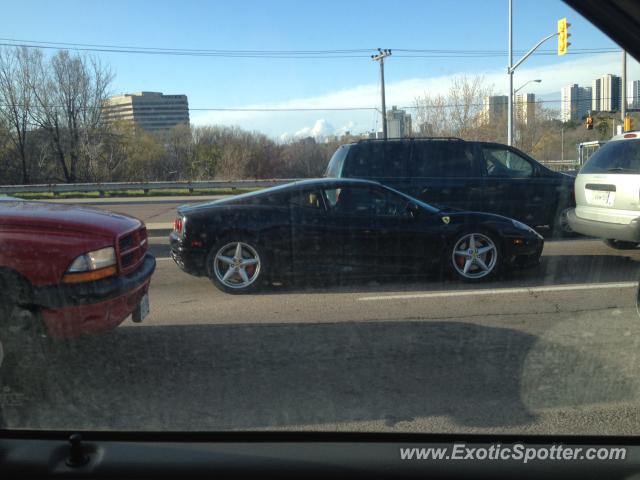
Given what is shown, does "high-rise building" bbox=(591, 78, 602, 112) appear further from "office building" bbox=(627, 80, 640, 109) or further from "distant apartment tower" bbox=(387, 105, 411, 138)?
"distant apartment tower" bbox=(387, 105, 411, 138)

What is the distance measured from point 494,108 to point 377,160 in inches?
336

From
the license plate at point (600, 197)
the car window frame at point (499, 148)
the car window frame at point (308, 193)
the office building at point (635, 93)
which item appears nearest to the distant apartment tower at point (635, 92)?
the office building at point (635, 93)

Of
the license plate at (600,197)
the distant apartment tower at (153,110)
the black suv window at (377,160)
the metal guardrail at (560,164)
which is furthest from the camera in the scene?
the metal guardrail at (560,164)

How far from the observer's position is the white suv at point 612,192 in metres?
7.79

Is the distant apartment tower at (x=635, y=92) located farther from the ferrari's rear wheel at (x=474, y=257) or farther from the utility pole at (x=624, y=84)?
the ferrari's rear wheel at (x=474, y=257)

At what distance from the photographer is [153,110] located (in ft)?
19.0

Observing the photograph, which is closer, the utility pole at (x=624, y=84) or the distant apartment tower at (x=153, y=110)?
the utility pole at (x=624, y=84)

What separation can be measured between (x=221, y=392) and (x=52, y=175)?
30.1ft

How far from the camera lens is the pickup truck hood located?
4.08 metres

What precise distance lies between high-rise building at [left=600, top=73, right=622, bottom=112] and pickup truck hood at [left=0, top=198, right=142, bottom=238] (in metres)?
3.46

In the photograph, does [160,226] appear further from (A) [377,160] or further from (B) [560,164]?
(B) [560,164]

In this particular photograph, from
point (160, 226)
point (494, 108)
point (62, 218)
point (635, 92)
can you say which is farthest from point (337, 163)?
point (494, 108)

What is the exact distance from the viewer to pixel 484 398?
3773mm

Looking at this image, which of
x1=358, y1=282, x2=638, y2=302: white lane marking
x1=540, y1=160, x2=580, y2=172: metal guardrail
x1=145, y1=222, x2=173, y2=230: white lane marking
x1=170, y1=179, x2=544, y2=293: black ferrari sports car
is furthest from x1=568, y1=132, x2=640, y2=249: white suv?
x1=145, y1=222, x2=173, y2=230: white lane marking
